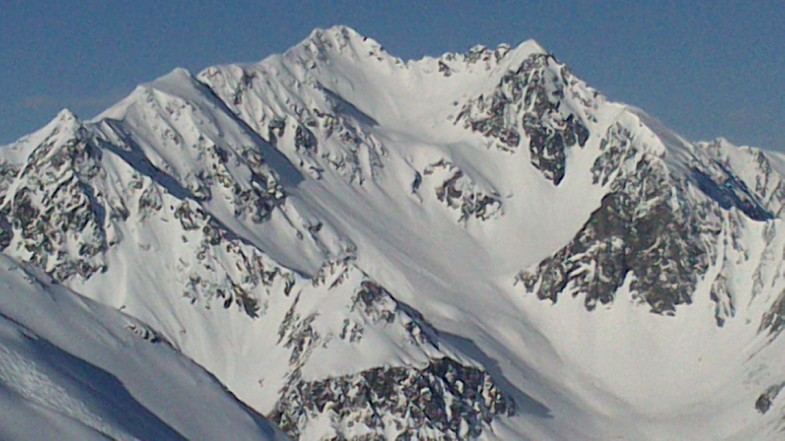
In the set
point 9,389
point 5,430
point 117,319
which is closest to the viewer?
point 5,430

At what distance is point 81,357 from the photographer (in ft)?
354

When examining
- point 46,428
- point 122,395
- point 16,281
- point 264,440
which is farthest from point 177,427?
point 46,428

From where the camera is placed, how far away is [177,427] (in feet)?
351

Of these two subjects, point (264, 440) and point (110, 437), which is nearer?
point (110, 437)

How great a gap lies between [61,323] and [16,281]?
295 inches

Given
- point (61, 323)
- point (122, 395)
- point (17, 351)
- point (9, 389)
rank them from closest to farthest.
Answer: point (9, 389), point (17, 351), point (122, 395), point (61, 323)

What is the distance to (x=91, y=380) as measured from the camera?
99.2 m

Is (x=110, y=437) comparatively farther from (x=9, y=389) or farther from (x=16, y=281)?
(x=16, y=281)

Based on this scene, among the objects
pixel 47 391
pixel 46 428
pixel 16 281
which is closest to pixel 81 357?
pixel 16 281

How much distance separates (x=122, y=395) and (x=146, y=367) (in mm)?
14658

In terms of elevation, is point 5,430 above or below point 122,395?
below

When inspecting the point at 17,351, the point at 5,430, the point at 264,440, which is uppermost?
the point at 264,440

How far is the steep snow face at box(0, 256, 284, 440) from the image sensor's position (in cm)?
8038

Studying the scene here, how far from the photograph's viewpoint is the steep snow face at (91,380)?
8038 centimetres
